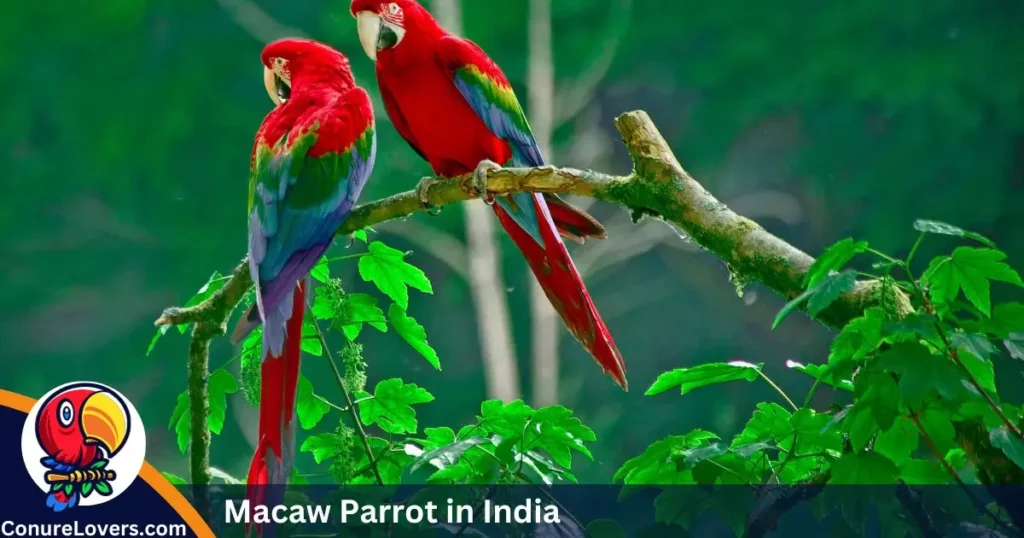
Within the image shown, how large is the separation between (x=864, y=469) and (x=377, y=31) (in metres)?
0.77

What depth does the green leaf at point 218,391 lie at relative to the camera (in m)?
0.97

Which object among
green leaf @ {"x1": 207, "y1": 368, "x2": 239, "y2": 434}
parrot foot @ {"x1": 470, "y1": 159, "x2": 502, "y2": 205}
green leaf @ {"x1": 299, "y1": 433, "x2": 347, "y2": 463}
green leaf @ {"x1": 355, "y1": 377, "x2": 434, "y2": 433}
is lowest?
green leaf @ {"x1": 299, "y1": 433, "x2": 347, "y2": 463}

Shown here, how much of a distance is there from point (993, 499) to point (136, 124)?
3181 mm

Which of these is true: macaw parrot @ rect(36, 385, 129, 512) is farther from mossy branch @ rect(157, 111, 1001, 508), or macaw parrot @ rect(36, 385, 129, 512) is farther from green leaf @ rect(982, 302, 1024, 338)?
green leaf @ rect(982, 302, 1024, 338)

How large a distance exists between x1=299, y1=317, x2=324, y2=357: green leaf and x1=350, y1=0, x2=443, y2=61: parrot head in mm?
352

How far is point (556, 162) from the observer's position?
10.8 ft

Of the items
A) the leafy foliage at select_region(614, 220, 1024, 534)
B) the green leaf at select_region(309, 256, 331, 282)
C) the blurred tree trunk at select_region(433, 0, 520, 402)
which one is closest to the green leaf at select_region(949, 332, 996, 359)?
the leafy foliage at select_region(614, 220, 1024, 534)

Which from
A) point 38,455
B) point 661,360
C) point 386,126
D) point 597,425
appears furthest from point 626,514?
point 38,455

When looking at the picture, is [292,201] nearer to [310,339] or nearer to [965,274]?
[310,339]

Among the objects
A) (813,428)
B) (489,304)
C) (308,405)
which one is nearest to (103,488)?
(308,405)

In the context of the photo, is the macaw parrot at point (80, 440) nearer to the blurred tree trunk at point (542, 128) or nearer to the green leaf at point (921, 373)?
the green leaf at point (921, 373)

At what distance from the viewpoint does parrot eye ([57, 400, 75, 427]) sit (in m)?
1.10

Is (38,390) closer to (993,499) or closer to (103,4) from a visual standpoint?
(103,4)

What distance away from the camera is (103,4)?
333 centimetres
